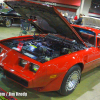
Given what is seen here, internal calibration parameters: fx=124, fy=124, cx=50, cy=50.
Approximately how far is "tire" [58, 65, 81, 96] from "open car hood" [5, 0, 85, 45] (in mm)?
693

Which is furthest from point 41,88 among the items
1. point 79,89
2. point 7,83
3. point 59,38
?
point 59,38

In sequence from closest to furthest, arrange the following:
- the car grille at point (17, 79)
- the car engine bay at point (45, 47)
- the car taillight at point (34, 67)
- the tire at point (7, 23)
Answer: the car grille at point (17, 79)
the car taillight at point (34, 67)
the car engine bay at point (45, 47)
the tire at point (7, 23)

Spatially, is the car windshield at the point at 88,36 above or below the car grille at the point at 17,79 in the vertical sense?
above

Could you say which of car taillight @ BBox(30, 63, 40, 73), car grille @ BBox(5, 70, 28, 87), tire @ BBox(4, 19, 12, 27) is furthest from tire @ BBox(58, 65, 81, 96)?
tire @ BBox(4, 19, 12, 27)

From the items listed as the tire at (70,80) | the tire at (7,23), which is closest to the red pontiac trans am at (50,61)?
the tire at (70,80)

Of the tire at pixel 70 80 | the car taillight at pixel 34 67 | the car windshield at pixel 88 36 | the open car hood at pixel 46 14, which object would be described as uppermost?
the open car hood at pixel 46 14

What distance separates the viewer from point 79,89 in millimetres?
2652

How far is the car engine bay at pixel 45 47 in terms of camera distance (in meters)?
2.30

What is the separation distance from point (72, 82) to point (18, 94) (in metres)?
1.02

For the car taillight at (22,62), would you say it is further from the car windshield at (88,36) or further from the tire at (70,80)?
the car windshield at (88,36)

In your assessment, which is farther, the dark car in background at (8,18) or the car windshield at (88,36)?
the dark car in background at (8,18)

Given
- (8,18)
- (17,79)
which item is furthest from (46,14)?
(8,18)

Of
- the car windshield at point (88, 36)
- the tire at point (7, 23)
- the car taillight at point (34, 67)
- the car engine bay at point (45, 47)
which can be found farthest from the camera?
the tire at point (7, 23)

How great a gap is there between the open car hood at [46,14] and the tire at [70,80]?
2.27ft
